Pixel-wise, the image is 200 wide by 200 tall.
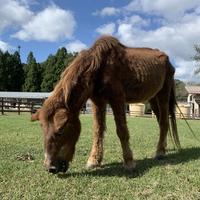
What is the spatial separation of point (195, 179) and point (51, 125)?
2179mm

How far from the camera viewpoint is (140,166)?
6621 mm

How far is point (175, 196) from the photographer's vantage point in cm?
483

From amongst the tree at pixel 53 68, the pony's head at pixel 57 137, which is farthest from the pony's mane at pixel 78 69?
the tree at pixel 53 68

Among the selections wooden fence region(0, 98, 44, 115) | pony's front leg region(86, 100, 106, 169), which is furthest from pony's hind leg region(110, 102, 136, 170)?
wooden fence region(0, 98, 44, 115)

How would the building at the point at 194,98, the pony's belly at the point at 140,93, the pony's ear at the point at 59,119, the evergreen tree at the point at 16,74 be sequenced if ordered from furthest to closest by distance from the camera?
the evergreen tree at the point at 16,74 → the building at the point at 194,98 → the pony's belly at the point at 140,93 → the pony's ear at the point at 59,119

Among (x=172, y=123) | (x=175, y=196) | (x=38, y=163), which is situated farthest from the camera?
(x=172, y=123)

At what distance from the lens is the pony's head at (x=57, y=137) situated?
5.49m

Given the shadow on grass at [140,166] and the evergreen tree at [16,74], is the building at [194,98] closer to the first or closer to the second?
the evergreen tree at [16,74]

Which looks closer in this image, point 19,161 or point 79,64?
point 79,64

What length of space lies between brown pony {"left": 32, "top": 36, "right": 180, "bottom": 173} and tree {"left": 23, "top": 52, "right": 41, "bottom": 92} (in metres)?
65.7

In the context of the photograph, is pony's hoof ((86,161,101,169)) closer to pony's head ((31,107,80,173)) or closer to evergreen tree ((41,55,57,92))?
pony's head ((31,107,80,173))

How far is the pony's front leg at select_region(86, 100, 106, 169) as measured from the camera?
6648 millimetres

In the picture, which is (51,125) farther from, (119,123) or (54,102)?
(119,123)

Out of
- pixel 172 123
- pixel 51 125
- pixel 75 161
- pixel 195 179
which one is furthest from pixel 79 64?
pixel 172 123
